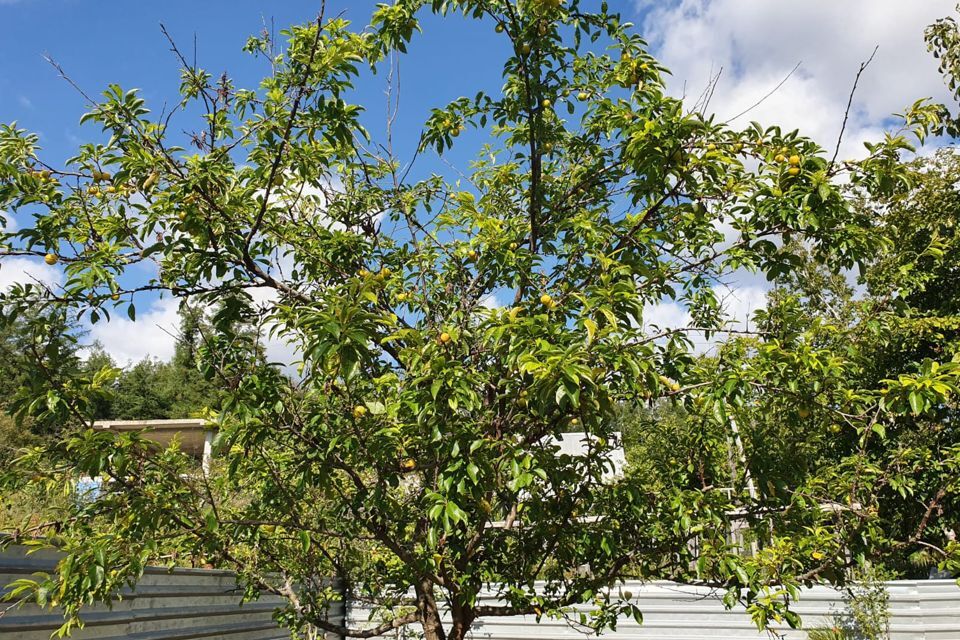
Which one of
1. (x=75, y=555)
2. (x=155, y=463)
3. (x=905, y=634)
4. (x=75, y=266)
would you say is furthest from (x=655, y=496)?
(x=905, y=634)

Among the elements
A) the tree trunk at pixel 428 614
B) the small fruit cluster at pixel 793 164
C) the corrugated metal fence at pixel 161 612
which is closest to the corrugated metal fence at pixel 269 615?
the corrugated metal fence at pixel 161 612

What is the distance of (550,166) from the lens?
11.1 feet

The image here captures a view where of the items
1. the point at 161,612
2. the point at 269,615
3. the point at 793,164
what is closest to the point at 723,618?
the point at 269,615

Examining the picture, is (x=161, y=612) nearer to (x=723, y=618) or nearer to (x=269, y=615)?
(x=269, y=615)

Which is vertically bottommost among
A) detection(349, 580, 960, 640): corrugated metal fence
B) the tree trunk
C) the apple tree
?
detection(349, 580, 960, 640): corrugated metal fence

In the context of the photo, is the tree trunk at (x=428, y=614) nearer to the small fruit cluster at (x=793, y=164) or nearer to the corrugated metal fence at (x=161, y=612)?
the corrugated metal fence at (x=161, y=612)

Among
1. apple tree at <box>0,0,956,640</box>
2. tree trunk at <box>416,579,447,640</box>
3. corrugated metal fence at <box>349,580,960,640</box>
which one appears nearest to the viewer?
apple tree at <box>0,0,956,640</box>

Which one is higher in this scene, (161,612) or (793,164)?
(793,164)

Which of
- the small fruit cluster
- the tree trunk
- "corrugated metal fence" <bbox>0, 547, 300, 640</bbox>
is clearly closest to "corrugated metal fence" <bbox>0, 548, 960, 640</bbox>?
"corrugated metal fence" <bbox>0, 547, 300, 640</bbox>

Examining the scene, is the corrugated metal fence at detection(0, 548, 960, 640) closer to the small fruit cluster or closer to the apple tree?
the apple tree

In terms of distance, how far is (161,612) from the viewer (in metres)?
3.47

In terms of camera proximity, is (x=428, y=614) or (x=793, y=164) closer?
(x=793, y=164)

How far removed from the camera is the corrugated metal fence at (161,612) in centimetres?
241

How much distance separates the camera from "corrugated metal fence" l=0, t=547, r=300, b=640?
2414 mm
